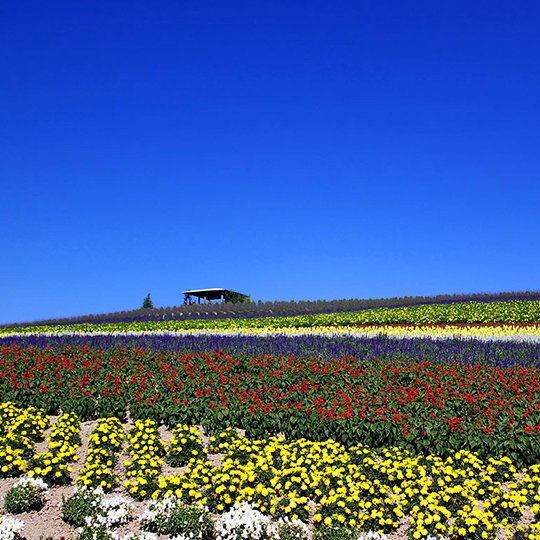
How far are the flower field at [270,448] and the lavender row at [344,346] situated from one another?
780 mm

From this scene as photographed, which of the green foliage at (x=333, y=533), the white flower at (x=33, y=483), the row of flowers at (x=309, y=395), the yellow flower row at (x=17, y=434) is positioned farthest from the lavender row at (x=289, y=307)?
the green foliage at (x=333, y=533)

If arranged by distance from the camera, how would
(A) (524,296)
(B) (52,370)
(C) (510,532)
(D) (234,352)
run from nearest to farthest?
(C) (510,532), (B) (52,370), (D) (234,352), (A) (524,296)

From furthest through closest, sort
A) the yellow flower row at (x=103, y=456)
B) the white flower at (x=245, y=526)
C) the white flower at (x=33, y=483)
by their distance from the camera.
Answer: the yellow flower row at (x=103, y=456)
the white flower at (x=33, y=483)
the white flower at (x=245, y=526)

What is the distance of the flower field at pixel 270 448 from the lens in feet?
20.8

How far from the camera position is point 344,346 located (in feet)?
50.2

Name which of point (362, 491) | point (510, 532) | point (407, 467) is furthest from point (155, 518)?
point (510, 532)

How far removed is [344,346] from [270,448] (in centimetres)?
803

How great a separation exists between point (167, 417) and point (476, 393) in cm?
537

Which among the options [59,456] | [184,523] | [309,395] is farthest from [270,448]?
[59,456]

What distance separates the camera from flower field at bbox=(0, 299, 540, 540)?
634 centimetres

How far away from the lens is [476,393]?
33.0 ft

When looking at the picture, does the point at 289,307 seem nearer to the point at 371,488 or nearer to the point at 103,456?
the point at 103,456

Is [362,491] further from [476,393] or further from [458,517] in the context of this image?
[476,393]

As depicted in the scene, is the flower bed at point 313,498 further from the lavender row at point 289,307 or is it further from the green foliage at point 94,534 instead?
the lavender row at point 289,307
